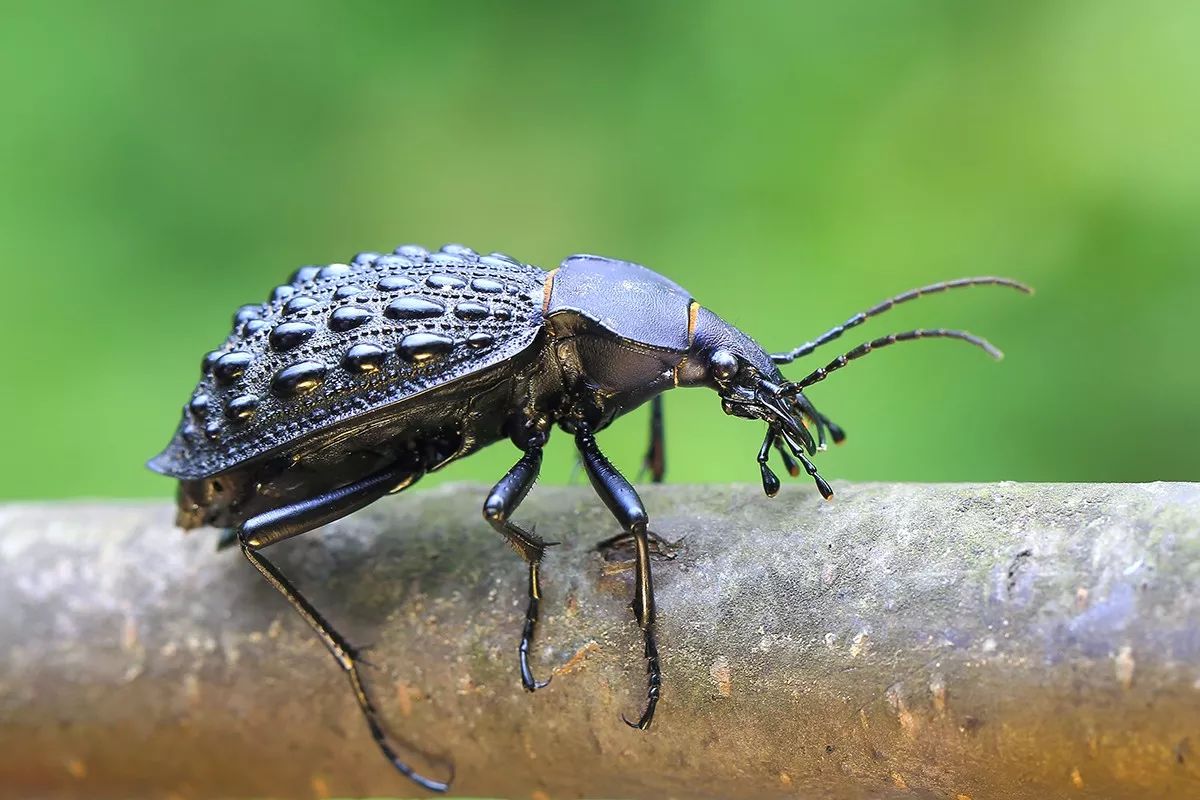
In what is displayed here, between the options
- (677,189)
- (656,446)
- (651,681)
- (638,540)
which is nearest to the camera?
(651,681)

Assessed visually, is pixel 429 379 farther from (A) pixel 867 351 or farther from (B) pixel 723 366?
(A) pixel 867 351

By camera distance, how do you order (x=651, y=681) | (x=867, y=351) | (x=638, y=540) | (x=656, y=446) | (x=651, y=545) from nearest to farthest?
(x=651, y=681)
(x=638, y=540)
(x=651, y=545)
(x=867, y=351)
(x=656, y=446)

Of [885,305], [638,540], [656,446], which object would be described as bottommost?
[638,540]

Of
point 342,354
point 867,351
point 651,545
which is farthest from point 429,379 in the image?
point 867,351

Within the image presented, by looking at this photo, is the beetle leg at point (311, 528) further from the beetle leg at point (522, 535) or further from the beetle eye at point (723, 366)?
the beetle eye at point (723, 366)

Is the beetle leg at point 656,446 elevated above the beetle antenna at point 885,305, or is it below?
below

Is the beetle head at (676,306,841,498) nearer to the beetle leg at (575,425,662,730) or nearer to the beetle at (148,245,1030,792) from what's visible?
the beetle at (148,245,1030,792)

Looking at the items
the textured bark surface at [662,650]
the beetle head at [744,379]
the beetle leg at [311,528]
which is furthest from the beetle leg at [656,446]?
the beetle leg at [311,528]
